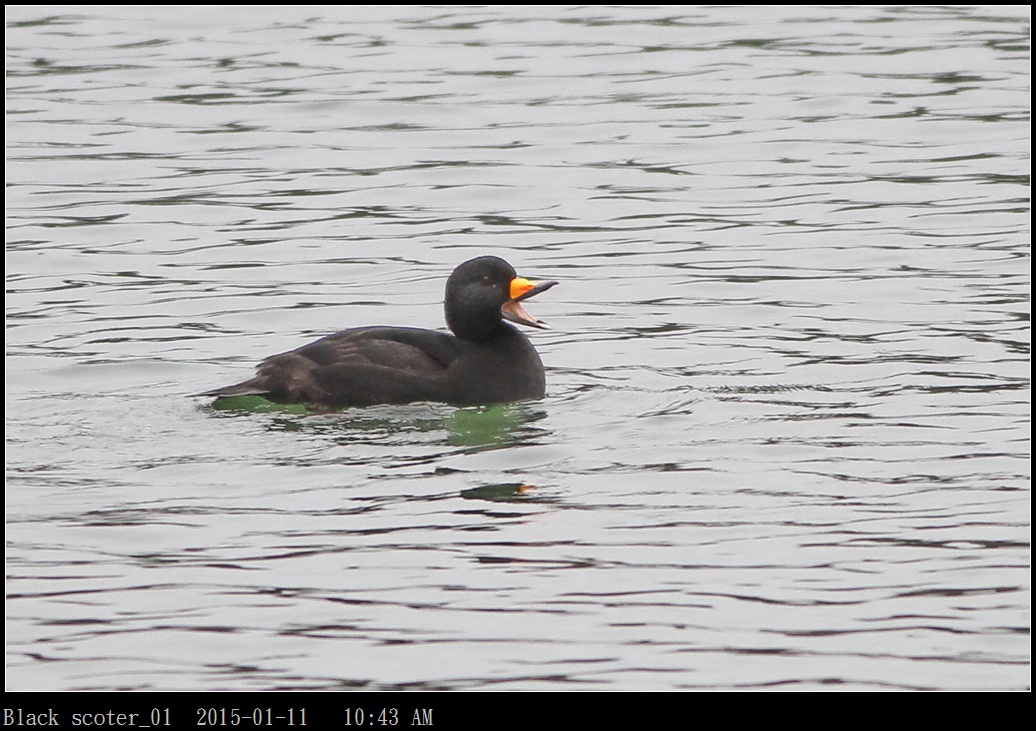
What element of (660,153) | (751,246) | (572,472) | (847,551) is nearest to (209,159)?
(660,153)

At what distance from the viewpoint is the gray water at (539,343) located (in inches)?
275

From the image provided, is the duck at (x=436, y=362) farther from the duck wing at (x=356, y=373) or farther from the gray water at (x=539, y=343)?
the gray water at (x=539, y=343)

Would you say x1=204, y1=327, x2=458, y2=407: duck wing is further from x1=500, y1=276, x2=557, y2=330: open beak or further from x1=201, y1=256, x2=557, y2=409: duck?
x1=500, y1=276, x2=557, y2=330: open beak

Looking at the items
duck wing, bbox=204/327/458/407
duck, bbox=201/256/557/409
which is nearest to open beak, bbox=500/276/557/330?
duck, bbox=201/256/557/409

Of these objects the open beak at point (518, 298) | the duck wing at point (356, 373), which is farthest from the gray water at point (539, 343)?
the open beak at point (518, 298)

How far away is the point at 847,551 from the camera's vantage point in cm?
773

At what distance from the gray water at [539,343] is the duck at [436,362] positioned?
0.44ft

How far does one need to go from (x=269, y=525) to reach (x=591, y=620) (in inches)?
67.8

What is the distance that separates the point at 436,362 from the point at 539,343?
2006 millimetres

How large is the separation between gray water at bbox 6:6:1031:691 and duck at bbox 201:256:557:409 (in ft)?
0.44

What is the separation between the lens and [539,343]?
12.2 metres

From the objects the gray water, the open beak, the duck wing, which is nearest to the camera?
the gray water

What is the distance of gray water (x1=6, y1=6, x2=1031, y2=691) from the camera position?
6980 millimetres

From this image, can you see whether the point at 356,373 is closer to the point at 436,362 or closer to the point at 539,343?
the point at 436,362
